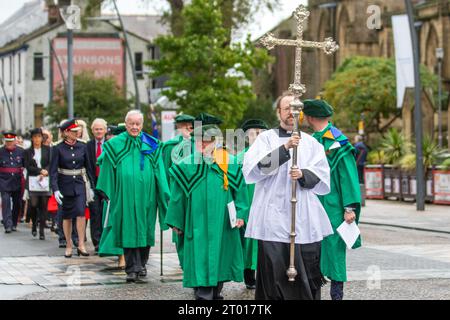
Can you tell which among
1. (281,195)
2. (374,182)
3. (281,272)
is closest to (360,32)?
(374,182)

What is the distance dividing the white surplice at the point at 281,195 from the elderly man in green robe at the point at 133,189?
404 centimetres

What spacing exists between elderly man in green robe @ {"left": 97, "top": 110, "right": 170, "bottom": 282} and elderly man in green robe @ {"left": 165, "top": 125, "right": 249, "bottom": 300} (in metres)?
1.92

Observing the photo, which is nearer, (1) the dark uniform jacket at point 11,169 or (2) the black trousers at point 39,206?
(2) the black trousers at point 39,206

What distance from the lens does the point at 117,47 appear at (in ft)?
268

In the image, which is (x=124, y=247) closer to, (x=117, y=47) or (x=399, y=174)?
(x=399, y=174)

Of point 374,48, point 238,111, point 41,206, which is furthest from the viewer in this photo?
point 374,48

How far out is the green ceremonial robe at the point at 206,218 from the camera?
31.6ft

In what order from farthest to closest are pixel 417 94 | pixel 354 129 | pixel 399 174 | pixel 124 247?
pixel 354 129, pixel 399 174, pixel 417 94, pixel 124 247

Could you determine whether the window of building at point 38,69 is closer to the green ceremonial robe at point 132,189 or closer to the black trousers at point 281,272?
the green ceremonial robe at point 132,189

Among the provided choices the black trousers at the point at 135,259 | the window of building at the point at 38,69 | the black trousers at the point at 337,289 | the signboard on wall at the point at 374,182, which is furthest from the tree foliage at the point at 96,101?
the black trousers at the point at 337,289

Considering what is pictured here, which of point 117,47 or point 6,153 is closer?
point 6,153
